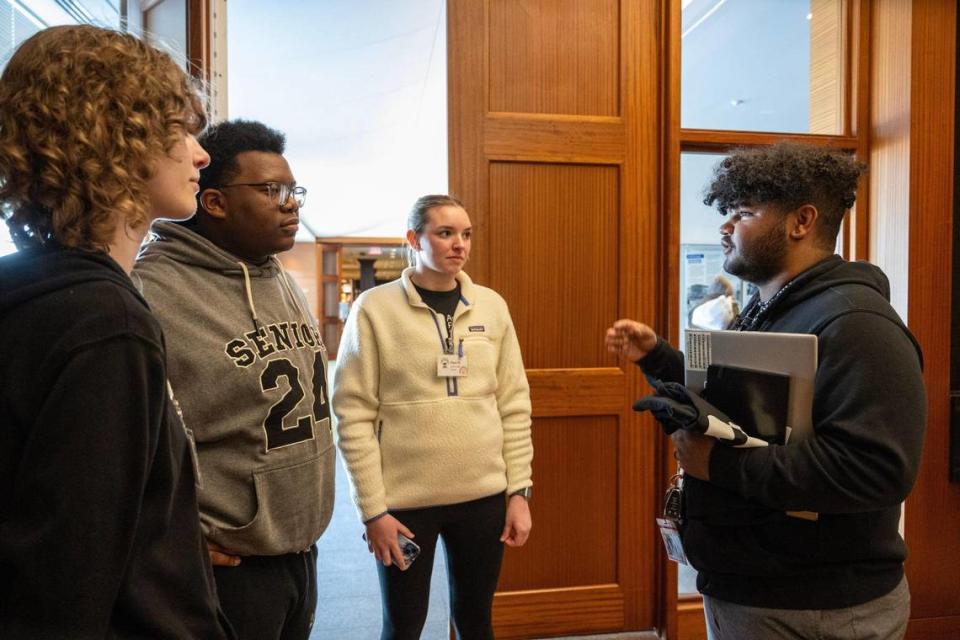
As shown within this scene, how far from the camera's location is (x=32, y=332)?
527mm

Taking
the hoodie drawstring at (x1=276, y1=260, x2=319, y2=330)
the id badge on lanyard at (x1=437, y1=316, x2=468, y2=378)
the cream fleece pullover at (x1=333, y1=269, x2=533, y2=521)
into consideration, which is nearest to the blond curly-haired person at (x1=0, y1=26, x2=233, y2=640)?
the hoodie drawstring at (x1=276, y1=260, x2=319, y2=330)

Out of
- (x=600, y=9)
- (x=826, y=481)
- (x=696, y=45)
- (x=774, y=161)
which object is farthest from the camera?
(x=696, y=45)

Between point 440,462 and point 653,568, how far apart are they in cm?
117

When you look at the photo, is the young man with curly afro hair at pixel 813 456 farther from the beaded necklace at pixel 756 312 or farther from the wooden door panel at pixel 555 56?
the wooden door panel at pixel 555 56

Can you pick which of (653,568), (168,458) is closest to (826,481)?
(168,458)

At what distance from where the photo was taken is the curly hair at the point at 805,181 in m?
1.10

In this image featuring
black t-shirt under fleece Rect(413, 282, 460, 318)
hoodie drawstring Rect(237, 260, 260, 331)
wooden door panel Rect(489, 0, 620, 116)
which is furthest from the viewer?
wooden door panel Rect(489, 0, 620, 116)

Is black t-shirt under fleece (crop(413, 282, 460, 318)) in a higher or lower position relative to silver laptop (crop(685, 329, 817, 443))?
higher

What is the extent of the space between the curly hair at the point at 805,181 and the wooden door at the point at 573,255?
0.85 m

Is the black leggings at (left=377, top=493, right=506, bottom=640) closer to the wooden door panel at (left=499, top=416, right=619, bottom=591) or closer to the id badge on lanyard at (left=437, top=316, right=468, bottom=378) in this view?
the id badge on lanyard at (left=437, top=316, right=468, bottom=378)

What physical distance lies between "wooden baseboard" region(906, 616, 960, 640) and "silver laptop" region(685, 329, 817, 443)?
1821 mm

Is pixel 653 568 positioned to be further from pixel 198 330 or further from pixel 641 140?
pixel 198 330

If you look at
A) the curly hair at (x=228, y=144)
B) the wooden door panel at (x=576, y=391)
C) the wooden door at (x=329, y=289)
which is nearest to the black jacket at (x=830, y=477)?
the wooden door panel at (x=576, y=391)

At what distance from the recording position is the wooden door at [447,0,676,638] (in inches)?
75.9
